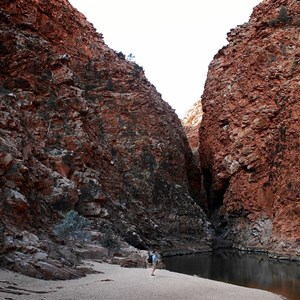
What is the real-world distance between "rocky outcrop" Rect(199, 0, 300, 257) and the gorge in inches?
5.6

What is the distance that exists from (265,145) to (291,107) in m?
5.70

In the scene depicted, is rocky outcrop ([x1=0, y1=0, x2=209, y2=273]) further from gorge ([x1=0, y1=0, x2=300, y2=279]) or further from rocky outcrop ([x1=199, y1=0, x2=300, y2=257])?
rocky outcrop ([x1=199, y1=0, x2=300, y2=257])

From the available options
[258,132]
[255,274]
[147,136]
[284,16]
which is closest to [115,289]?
[255,274]

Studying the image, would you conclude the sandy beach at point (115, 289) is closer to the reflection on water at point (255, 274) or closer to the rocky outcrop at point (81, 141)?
the rocky outcrop at point (81, 141)

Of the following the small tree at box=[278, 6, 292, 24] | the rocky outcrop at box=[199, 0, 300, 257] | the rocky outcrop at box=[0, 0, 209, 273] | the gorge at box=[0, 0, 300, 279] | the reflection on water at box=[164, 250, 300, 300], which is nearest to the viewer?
the reflection on water at box=[164, 250, 300, 300]

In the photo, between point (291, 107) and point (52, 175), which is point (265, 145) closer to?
point (291, 107)

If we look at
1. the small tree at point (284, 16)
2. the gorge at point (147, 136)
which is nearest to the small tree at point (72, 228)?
the gorge at point (147, 136)

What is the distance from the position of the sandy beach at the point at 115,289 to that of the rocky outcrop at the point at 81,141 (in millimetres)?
2702

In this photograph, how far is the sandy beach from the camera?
13508mm

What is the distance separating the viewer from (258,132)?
53281mm

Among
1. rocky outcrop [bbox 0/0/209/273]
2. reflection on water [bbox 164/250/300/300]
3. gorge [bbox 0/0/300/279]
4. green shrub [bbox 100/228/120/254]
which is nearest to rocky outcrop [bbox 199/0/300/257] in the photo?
gorge [bbox 0/0/300/279]

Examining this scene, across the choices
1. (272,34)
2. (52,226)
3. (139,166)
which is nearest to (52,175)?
(52,226)

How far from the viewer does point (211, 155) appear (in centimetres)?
6006

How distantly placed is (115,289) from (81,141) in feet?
78.2
